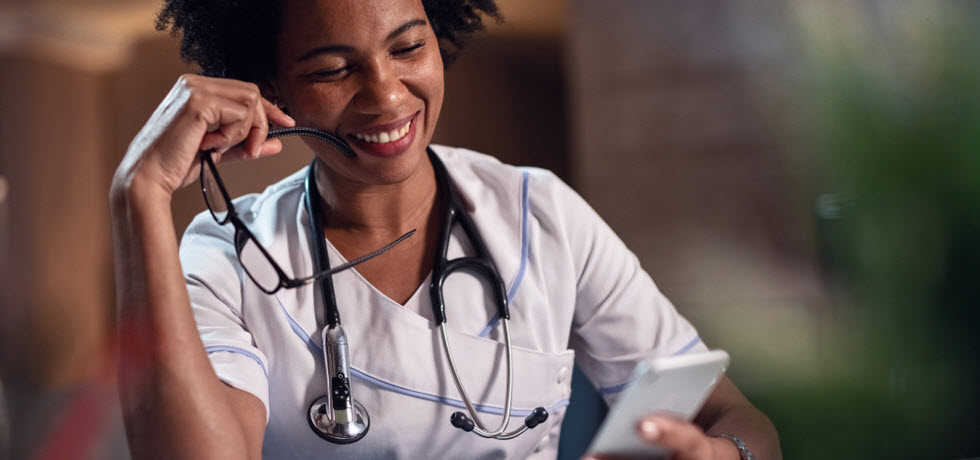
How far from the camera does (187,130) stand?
730mm

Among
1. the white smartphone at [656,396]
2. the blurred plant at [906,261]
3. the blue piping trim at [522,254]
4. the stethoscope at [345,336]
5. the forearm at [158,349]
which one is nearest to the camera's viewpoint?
the white smartphone at [656,396]

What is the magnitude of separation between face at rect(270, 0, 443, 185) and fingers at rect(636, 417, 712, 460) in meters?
0.42

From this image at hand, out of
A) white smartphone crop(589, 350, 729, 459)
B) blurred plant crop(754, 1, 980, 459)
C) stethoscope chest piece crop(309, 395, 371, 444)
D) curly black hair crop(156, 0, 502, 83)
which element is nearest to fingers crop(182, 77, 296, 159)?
curly black hair crop(156, 0, 502, 83)

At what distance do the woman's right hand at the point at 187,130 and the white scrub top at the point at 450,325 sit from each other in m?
0.15

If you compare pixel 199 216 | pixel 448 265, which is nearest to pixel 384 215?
pixel 448 265

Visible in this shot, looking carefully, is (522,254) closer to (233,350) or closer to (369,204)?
(369,204)

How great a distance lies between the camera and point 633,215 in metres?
2.51

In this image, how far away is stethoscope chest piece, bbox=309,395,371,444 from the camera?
81 cm

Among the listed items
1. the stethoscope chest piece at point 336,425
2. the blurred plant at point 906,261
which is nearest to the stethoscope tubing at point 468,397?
the stethoscope chest piece at point 336,425

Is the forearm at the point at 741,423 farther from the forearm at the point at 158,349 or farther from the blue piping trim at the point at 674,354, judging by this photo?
the forearm at the point at 158,349

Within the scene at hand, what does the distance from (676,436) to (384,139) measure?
0.44m

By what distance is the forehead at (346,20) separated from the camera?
2.67ft

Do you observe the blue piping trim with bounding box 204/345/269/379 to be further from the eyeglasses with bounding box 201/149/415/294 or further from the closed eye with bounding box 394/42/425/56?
the closed eye with bounding box 394/42/425/56

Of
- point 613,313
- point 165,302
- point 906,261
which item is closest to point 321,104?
point 165,302
